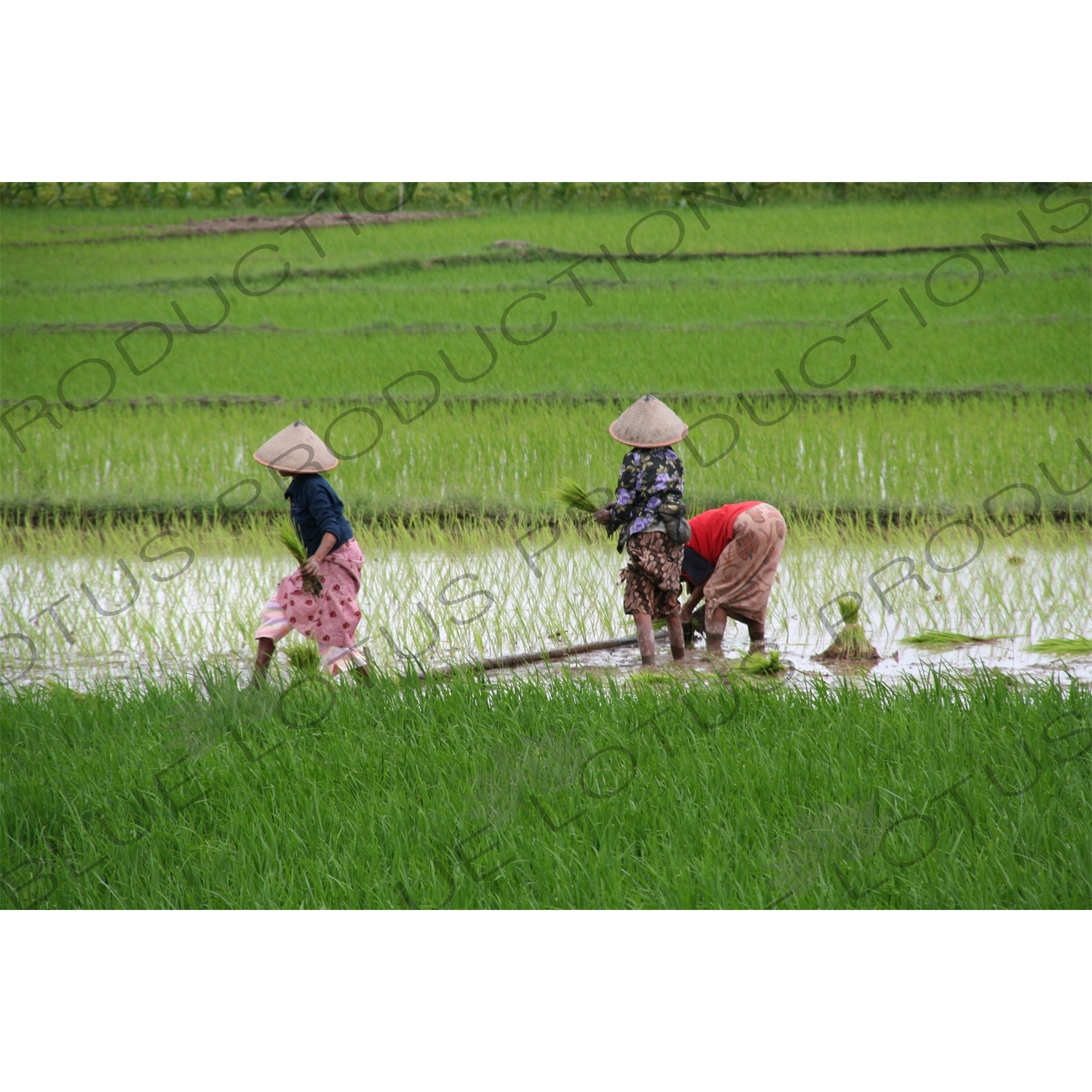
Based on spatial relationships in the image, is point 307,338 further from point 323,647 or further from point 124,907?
point 124,907

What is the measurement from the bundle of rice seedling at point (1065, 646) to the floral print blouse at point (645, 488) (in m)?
1.51

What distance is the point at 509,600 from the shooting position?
4754 millimetres

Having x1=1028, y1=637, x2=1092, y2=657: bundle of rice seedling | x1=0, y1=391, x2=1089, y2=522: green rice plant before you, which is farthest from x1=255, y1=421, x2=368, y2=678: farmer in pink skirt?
x1=1028, y1=637, x2=1092, y2=657: bundle of rice seedling

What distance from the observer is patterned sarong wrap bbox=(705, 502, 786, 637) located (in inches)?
163

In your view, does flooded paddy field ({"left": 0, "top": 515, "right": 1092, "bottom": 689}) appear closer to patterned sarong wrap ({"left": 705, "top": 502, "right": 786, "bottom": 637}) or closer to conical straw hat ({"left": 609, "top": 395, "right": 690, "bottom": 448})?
patterned sarong wrap ({"left": 705, "top": 502, "right": 786, "bottom": 637})

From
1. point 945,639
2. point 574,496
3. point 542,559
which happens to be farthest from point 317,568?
point 945,639

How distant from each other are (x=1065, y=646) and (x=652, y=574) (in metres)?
1.64

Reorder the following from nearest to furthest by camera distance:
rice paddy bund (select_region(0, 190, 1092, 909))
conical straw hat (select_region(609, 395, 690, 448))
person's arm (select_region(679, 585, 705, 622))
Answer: rice paddy bund (select_region(0, 190, 1092, 909))
conical straw hat (select_region(609, 395, 690, 448))
person's arm (select_region(679, 585, 705, 622))

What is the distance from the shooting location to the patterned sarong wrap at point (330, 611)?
3811mm

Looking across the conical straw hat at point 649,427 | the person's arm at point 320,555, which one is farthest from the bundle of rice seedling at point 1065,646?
the person's arm at point 320,555

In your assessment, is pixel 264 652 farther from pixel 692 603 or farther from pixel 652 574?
pixel 692 603

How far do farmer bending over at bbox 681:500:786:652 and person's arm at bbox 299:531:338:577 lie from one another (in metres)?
1.40

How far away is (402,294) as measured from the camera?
8.91 metres

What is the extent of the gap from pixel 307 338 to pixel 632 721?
19.3 feet
